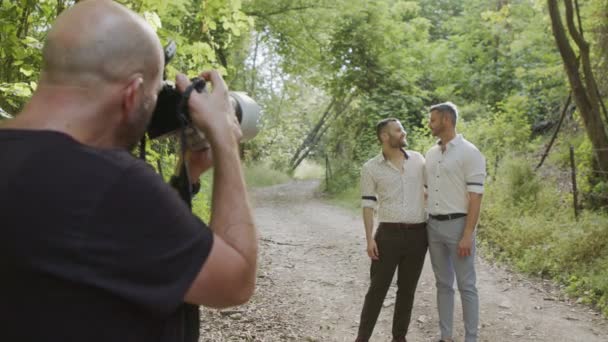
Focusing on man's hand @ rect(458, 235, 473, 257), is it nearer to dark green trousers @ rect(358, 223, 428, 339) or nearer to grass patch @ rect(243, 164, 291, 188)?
dark green trousers @ rect(358, 223, 428, 339)

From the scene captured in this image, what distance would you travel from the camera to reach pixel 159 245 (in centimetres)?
105

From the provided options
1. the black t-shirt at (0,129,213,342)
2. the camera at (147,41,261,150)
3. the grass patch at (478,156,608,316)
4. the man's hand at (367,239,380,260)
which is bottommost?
the grass patch at (478,156,608,316)

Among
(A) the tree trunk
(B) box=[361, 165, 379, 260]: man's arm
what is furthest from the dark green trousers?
(A) the tree trunk

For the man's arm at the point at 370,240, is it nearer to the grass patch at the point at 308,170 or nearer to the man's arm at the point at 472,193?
the man's arm at the point at 472,193

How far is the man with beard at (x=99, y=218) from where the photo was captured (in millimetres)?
996

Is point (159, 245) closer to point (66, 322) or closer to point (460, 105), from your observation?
point (66, 322)

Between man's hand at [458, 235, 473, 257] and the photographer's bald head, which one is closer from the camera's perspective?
the photographer's bald head

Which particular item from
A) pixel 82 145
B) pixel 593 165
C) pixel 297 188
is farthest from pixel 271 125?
pixel 82 145

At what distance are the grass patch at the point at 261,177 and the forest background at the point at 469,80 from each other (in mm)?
104

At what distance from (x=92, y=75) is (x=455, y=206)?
12.7 ft

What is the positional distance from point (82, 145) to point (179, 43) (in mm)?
3275

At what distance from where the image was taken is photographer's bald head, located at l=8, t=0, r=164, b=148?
1.12 metres

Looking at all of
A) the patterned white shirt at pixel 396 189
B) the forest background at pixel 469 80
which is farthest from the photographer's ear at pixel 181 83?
the patterned white shirt at pixel 396 189

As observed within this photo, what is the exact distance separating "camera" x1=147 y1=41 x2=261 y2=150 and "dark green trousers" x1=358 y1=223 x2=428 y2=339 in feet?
10.5
